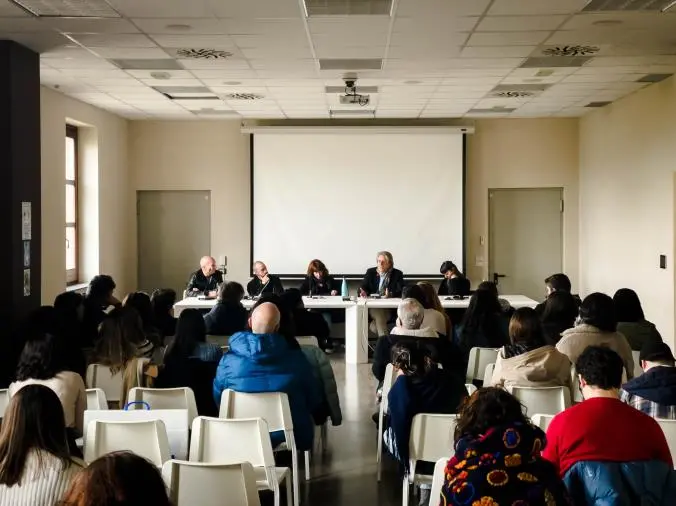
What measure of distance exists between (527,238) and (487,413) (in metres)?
10.6

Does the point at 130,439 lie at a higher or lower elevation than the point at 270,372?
lower

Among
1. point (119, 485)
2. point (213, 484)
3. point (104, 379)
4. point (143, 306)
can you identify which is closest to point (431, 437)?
point (213, 484)

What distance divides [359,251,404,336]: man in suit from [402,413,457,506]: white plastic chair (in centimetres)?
595

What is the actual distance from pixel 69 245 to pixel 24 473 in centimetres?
876

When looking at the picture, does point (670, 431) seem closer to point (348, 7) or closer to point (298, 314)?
point (348, 7)

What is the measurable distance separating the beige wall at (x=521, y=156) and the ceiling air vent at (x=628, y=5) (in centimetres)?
666

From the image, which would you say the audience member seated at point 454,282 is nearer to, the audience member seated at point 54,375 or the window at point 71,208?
the window at point 71,208

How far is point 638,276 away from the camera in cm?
1024

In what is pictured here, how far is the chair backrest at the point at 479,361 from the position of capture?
6188 millimetres

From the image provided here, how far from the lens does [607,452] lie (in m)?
3.02

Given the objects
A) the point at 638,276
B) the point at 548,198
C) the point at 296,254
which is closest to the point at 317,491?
the point at 638,276

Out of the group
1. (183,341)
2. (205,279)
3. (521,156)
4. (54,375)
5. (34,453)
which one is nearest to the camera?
(34,453)

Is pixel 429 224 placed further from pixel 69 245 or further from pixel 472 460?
pixel 472 460

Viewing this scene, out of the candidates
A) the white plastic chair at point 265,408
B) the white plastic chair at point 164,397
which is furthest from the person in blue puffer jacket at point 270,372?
the white plastic chair at point 164,397
